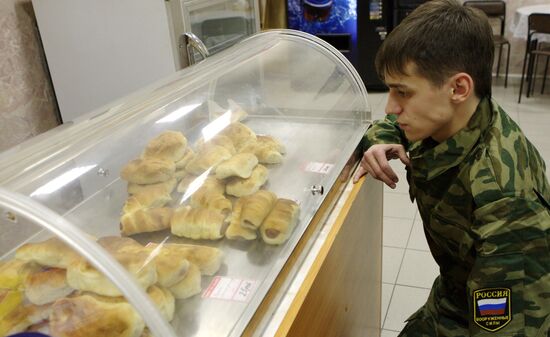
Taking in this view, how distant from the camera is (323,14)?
18.1 ft

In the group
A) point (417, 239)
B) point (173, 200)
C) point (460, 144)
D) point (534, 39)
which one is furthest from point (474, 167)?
point (534, 39)

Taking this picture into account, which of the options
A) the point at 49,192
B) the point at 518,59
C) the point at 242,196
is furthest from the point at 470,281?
the point at 518,59

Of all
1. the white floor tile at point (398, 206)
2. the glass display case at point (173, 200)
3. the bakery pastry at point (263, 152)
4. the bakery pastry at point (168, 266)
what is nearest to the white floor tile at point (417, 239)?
the white floor tile at point (398, 206)

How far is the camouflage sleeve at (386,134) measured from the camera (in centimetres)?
147

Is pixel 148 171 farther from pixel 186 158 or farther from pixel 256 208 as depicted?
pixel 256 208

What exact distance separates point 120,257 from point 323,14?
5188 millimetres

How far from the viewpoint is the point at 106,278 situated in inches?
25.9

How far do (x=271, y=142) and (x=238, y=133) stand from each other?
0.10 metres

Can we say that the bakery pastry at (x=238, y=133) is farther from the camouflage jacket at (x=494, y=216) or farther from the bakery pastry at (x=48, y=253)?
the bakery pastry at (x=48, y=253)

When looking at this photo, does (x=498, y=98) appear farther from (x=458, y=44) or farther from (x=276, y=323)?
(x=276, y=323)

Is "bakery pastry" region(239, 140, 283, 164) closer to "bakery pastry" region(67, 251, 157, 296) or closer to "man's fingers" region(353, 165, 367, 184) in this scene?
"man's fingers" region(353, 165, 367, 184)

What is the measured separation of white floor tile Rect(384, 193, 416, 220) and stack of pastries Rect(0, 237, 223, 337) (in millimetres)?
2294

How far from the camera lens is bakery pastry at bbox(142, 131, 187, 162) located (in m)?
1.12

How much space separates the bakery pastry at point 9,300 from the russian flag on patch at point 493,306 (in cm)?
81
